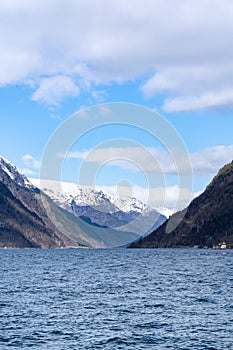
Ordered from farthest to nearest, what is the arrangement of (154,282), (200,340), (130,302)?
(154,282) → (130,302) → (200,340)

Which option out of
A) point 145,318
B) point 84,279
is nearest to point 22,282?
point 84,279

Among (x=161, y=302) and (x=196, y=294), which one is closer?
(x=161, y=302)

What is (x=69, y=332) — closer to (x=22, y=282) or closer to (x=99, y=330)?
(x=99, y=330)

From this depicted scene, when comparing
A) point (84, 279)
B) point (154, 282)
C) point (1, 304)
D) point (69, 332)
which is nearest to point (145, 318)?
point (69, 332)

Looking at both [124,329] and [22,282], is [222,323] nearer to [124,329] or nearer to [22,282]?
[124,329]

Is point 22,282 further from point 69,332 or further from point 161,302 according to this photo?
point 69,332

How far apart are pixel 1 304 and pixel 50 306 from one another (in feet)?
26.2

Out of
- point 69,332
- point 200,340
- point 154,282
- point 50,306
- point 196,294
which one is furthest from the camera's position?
point 154,282

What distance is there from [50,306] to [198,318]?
864 inches

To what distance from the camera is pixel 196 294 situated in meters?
89.8

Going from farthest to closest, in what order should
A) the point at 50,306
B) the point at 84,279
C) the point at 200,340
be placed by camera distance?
the point at 84,279 < the point at 50,306 < the point at 200,340

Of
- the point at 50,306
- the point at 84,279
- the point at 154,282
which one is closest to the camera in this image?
the point at 50,306

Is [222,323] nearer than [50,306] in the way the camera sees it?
Yes

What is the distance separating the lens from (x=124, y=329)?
199 feet
